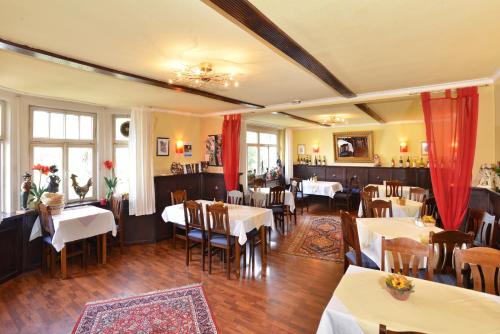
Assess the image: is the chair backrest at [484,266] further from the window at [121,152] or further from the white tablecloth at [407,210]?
the window at [121,152]

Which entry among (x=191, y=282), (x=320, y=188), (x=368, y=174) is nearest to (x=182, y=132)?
(x=191, y=282)

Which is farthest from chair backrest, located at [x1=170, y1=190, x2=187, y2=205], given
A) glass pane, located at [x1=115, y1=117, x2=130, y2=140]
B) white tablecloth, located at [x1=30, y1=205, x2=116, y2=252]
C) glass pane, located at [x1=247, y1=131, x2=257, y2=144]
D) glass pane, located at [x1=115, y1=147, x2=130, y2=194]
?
glass pane, located at [x1=247, y1=131, x2=257, y2=144]

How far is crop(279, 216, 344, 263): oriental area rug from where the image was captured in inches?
172

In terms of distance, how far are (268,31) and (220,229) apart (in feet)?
8.39

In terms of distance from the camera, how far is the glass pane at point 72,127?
4.65 metres

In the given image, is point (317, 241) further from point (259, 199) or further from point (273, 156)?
point (273, 156)

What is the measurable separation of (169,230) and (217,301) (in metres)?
2.80

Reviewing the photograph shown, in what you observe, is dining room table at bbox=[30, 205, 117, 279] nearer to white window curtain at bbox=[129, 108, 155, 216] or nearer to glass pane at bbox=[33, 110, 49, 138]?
white window curtain at bbox=[129, 108, 155, 216]

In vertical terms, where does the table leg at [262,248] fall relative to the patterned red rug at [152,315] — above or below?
above

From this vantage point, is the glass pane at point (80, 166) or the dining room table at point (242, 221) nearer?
the dining room table at point (242, 221)

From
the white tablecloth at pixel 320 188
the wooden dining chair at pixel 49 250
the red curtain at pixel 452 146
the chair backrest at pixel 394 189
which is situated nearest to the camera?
the red curtain at pixel 452 146

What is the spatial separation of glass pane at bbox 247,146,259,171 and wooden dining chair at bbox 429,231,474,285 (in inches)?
239

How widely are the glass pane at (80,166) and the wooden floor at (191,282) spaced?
1.37m

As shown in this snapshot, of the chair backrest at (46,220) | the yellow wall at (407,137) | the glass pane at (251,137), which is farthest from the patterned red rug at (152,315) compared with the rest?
the glass pane at (251,137)
